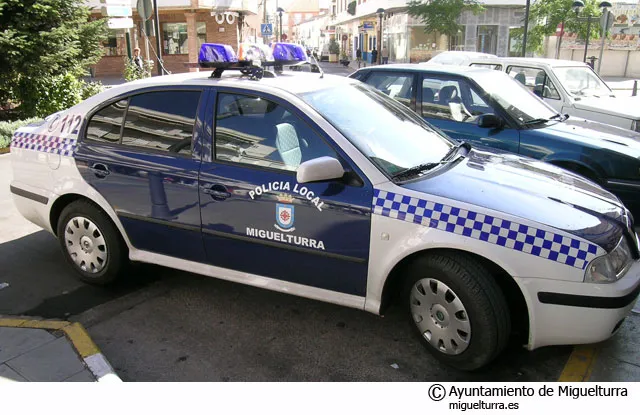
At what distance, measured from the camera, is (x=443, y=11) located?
2944 cm

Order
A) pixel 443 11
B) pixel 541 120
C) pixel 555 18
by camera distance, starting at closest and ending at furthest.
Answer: pixel 541 120 → pixel 555 18 → pixel 443 11

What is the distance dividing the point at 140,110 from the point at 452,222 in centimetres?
240

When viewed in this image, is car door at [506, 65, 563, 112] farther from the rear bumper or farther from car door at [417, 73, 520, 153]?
the rear bumper

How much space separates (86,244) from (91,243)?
0.05 meters

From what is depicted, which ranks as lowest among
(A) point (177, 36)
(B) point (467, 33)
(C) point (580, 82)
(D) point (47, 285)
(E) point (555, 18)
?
(D) point (47, 285)

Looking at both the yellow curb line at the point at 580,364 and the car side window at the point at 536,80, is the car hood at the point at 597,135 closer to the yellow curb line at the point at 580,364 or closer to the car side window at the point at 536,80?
the car side window at the point at 536,80

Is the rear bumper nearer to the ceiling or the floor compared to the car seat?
nearer to the floor

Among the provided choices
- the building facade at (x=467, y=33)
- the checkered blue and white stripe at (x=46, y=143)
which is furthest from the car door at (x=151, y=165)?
the building facade at (x=467, y=33)

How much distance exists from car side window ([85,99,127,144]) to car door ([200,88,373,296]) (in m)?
0.87

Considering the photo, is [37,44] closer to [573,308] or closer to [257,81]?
[257,81]

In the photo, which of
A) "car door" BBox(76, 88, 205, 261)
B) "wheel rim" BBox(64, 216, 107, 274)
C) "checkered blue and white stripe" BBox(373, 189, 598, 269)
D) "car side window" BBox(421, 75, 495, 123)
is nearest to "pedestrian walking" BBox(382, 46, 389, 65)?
"car side window" BBox(421, 75, 495, 123)

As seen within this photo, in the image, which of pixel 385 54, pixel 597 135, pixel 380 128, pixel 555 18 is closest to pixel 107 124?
pixel 380 128

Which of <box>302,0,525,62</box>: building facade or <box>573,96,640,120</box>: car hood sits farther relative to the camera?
<box>302,0,525,62</box>: building facade

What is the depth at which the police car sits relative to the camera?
289 cm
